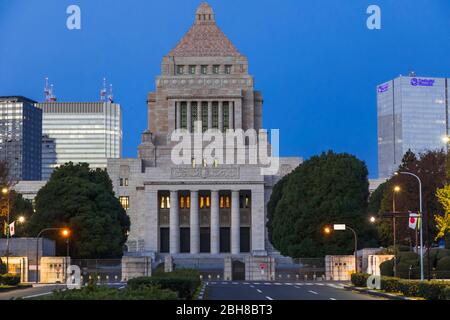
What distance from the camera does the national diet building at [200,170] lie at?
5025 inches

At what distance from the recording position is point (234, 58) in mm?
155125

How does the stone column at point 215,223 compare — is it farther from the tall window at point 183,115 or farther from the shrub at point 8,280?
the shrub at point 8,280

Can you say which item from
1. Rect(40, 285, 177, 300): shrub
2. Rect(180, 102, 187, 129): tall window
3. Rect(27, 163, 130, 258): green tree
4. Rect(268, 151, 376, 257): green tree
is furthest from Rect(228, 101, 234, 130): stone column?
Rect(40, 285, 177, 300): shrub

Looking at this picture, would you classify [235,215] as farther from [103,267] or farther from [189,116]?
[103,267]

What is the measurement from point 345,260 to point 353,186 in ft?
53.5

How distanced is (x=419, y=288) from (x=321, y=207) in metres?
57.7

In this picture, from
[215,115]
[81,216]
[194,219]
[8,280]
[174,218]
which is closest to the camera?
[8,280]

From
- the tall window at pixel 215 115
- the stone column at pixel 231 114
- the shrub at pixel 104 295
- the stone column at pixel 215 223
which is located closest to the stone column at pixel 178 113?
the tall window at pixel 215 115

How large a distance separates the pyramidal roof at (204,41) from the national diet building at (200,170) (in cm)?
18

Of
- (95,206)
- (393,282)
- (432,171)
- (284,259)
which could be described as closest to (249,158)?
(284,259)

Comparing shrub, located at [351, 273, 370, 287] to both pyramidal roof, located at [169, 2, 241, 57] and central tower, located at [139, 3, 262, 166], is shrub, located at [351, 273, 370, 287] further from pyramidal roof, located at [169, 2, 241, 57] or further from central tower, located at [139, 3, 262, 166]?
pyramidal roof, located at [169, 2, 241, 57]

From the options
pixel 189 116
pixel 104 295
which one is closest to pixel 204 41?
pixel 189 116

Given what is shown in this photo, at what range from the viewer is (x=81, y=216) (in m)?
102

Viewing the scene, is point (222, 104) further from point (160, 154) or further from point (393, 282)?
point (393, 282)
